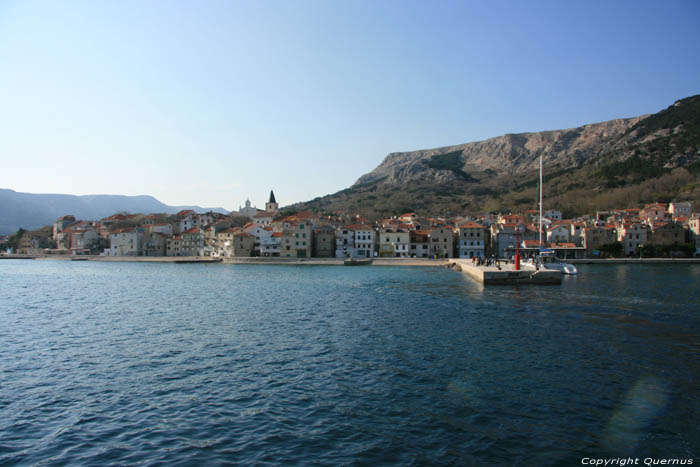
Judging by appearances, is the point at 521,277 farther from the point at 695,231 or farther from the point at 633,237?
the point at 695,231

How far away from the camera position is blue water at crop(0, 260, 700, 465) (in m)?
8.16

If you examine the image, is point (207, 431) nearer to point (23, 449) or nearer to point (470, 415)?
point (23, 449)

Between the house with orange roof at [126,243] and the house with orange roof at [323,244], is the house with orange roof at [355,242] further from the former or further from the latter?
the house with orange roof at [126,243]

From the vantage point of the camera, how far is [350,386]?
37.2 feet

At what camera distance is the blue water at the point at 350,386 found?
8164 mm

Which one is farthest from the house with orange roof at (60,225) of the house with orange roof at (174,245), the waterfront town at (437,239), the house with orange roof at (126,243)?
the house with orange roof at (174,245)

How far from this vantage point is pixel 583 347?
14992 mm

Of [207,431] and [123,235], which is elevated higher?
[123,235]

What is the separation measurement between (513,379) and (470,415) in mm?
Result: 2799

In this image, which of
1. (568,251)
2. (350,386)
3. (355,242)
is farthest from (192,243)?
(350,386)

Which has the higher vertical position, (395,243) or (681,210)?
(681,210)

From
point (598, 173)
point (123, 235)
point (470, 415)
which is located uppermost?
point (598, 173)

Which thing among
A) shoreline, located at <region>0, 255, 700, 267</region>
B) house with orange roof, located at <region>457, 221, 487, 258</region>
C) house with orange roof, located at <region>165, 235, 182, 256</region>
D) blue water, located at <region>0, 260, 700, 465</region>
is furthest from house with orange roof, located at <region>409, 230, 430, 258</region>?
blue water, located at <region>0, 260, 700, 465</region>

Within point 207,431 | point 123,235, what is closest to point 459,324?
point 207,431
